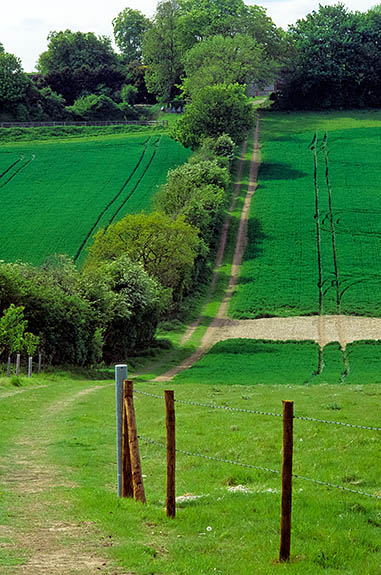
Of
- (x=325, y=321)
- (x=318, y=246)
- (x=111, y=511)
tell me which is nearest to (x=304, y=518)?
(x=111, y=511)

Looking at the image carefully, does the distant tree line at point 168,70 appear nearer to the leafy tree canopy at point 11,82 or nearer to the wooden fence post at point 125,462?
the leafy tree canopy at point 11,82

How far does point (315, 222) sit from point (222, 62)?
56.1m

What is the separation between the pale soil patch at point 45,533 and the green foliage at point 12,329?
1089 inches

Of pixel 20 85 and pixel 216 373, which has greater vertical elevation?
pixel 20 85

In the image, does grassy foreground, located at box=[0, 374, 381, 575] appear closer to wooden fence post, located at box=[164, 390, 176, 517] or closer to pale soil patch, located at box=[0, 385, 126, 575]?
pale soil patch, located at box=[0, 385, 126, 575]

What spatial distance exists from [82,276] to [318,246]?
155 ft

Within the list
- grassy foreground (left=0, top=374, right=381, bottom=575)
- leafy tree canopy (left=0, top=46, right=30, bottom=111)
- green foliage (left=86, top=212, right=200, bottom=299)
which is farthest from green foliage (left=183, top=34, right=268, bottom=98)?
grassy foreground (left=0, top=374, right=381, bottom=575)

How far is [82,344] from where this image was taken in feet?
181

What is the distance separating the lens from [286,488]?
13234mm

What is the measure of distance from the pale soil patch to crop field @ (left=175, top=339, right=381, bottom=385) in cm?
3026

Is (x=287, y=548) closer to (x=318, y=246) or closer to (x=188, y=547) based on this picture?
(x=188, y=547)

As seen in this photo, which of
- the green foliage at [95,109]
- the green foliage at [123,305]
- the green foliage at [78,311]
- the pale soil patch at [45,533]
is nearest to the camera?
the pale soil patch at [45,533]

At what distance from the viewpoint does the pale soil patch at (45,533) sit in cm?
1245

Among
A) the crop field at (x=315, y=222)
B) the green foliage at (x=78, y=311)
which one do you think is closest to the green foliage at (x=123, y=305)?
the green foliage at (x=78, y=311)
